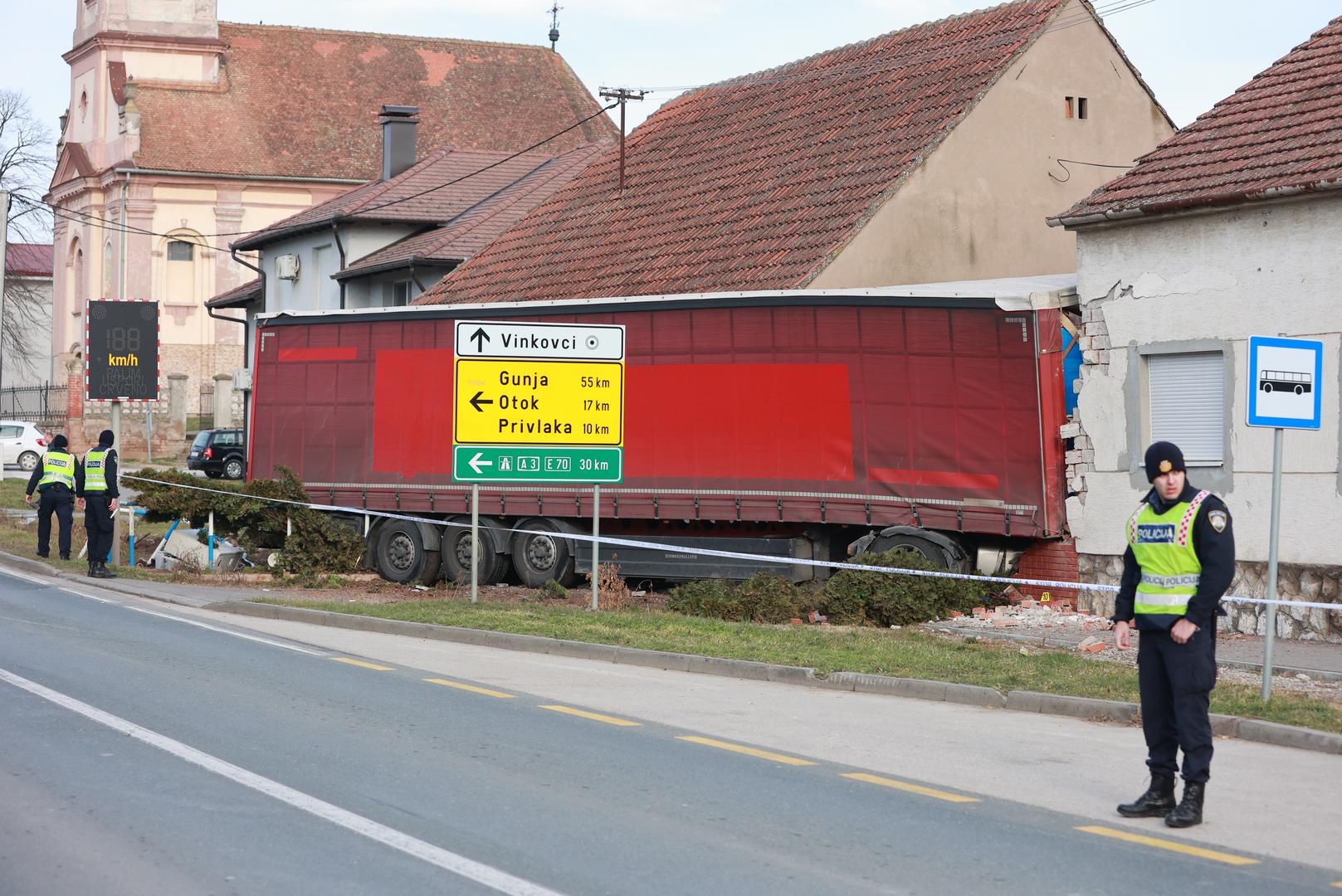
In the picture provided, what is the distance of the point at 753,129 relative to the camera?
3058 centimetres

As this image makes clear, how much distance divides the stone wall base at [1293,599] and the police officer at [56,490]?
15.9m

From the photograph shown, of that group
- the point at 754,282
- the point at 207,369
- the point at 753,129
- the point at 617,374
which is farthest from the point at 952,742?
the point at 207,369

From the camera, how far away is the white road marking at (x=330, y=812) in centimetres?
668

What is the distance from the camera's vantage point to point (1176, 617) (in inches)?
319

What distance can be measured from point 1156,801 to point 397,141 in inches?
1584

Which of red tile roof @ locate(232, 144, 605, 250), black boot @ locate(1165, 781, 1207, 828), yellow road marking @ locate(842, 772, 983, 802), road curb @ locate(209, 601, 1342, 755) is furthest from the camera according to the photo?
red tile roof @ locate(232, 144, 605, 250)

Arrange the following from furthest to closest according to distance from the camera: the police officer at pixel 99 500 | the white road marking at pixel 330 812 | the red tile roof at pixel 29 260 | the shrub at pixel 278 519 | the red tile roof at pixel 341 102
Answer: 1. the red tile roof at pixel 29 260
2. the red tile roof at pixel 341 102
3. the shrub at pixel 278 519
4. the police officer at pixel 99 500
5. the white road marking at pixel 330 812

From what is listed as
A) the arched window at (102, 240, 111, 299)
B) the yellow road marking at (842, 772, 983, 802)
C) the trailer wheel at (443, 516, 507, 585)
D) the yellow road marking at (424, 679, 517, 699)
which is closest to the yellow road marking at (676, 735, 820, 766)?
the yellow road marking at (842, 772, 983, 802)

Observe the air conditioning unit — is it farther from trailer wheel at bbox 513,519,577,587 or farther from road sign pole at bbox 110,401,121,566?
trailer wheel at bbox 513,519,577,587

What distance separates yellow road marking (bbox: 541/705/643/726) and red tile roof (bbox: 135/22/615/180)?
5719 cm

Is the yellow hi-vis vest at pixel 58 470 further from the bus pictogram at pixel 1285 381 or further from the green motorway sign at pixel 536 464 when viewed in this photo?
the bus pictogram at pixel 1285 381

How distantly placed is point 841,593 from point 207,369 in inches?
2077

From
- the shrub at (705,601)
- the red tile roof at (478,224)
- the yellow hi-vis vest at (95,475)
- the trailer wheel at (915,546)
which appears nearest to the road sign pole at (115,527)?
the yellow hi-vis vest at (95,475)

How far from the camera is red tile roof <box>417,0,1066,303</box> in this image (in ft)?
85.4
